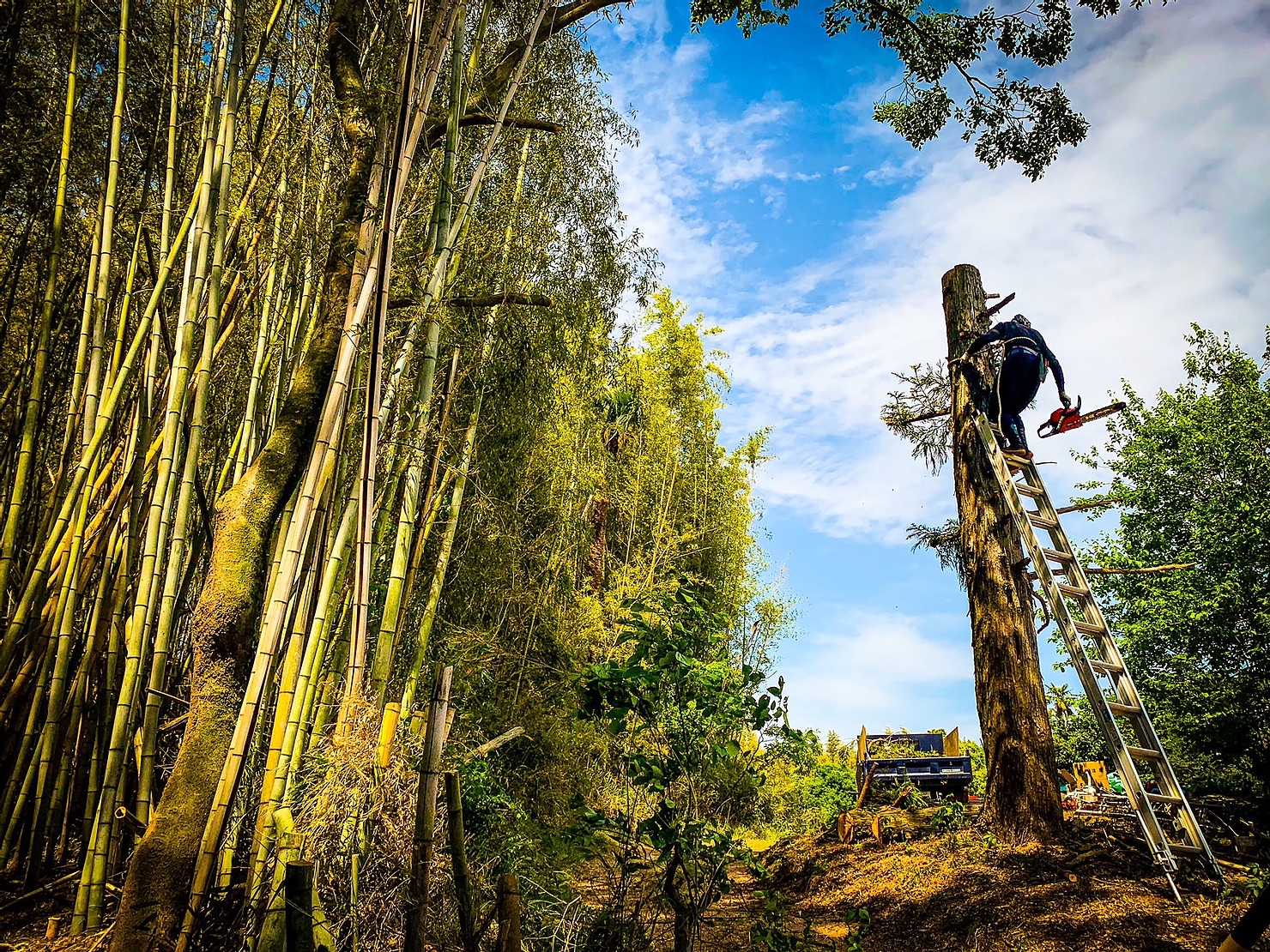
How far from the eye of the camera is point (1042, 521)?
4582 millimetres

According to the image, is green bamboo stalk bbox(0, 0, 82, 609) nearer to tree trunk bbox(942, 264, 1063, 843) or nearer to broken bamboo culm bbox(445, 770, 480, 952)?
broken bamboo culm bbox(445, 770, 480, 952)

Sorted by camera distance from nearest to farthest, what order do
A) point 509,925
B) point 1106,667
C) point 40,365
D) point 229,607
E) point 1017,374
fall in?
point 509,925 < point 229,607 < point 40,365 < point 1106,667 < point 1017,374

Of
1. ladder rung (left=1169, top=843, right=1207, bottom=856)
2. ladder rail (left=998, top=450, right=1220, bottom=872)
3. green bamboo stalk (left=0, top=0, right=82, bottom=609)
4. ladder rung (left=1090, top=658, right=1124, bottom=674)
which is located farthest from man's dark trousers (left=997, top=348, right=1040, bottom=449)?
green bamboo stalk (left=0, top=0, right=82, bottom=609)

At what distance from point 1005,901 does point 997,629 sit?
163 cm

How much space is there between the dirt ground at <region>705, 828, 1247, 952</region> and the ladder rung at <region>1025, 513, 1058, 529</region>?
183cm

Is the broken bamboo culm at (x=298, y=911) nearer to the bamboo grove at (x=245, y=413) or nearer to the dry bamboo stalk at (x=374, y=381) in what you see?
the bamboo grove at (x=245, y=413)

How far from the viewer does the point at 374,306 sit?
1756 mm

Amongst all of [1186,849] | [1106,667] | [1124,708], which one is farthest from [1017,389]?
[1186,849]

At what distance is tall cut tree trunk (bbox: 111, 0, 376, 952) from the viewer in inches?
59.9

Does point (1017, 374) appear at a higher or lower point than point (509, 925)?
higher

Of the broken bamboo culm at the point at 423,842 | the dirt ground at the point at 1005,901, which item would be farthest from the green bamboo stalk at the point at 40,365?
the dirt ground at the point at 1005,901

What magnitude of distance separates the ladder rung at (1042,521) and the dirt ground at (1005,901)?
1828 mm

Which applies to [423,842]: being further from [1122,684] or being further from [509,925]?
[1122,684]

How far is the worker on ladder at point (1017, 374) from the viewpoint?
4.70m
